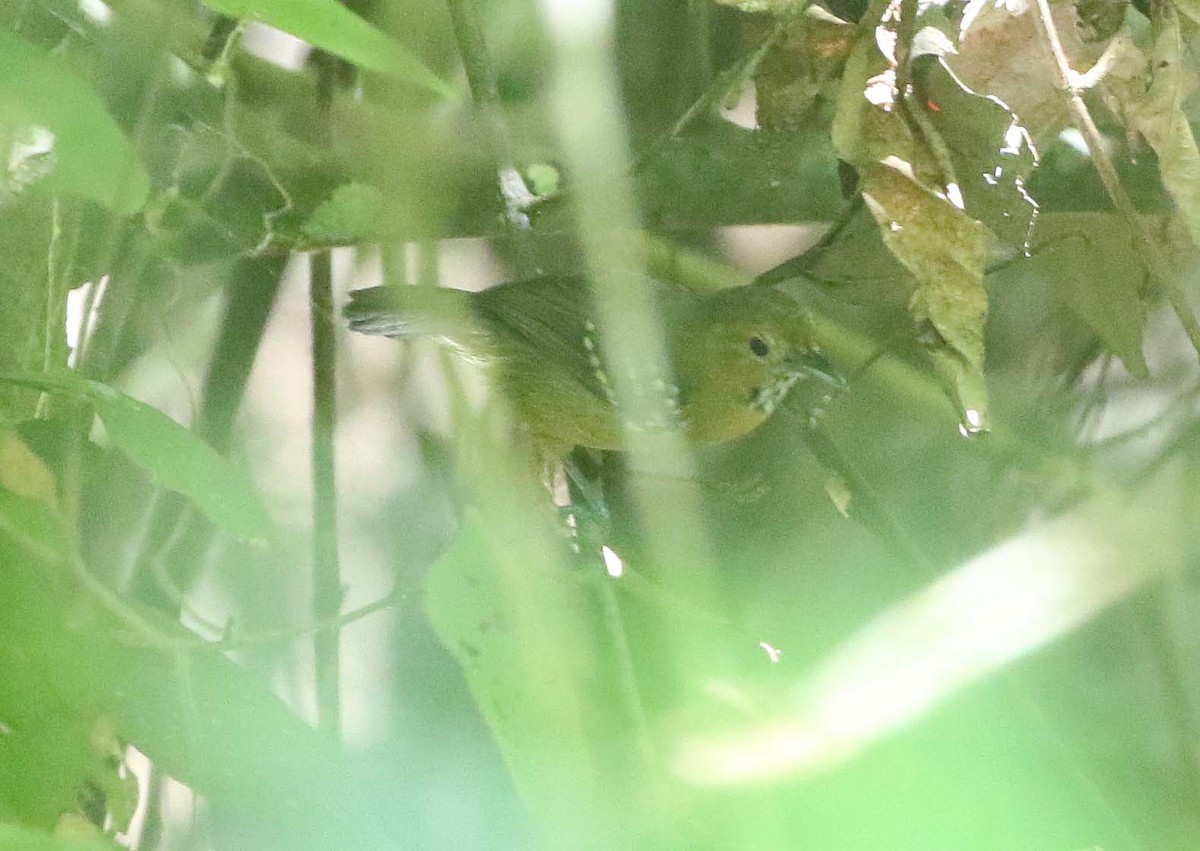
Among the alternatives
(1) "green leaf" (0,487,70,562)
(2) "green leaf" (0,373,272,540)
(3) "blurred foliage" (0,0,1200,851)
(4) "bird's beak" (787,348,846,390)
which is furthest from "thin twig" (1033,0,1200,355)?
(1) "green leaf" (0,487,70,562)

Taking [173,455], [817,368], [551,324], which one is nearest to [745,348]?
[817,368]

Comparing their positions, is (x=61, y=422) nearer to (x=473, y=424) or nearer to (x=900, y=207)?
(x=473, y=424)

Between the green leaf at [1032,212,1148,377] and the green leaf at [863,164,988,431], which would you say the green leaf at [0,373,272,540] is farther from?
the green leaf at [1032,212,1148,377]

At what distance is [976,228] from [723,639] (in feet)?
1.57

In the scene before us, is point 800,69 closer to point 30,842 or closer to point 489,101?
point 489,101

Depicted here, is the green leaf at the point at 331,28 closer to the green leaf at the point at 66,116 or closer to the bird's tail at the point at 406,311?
the green leaf at the point at 66,116

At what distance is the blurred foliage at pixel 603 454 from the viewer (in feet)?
2.79

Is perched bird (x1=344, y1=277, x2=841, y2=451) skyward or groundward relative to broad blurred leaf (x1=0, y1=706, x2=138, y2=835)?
skyward

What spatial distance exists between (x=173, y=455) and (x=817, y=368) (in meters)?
0.75

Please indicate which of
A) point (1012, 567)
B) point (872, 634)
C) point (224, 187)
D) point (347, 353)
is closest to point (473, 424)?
point (347, 353)

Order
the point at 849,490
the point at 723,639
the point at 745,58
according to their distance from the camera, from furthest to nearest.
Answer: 1. the point at 849,490
2. the point at 723,639
3. the point at 745,58

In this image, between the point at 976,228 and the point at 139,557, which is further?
the point at 139,557

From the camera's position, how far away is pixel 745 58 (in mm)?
997

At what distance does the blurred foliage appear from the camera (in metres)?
0.85
